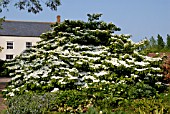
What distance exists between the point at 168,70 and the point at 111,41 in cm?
291

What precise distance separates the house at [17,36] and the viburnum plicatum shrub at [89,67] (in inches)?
1376

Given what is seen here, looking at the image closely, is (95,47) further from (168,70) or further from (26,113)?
(26,113)

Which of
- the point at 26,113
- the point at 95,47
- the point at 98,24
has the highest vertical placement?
the point at 98,24

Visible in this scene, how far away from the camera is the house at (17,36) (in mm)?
49656

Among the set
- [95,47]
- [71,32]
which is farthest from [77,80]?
Result: [71,32]

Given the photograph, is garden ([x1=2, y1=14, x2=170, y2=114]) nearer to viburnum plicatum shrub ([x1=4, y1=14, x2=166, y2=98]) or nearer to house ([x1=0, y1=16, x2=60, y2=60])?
viburnum plicatum shrub ([x1=4, y1=14, x2=166, y2=98])

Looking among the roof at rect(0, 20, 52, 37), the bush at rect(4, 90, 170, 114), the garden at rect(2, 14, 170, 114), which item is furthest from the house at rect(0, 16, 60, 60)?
the bush at rect(4, 90, 170, 114)

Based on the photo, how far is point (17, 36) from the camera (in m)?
50.5

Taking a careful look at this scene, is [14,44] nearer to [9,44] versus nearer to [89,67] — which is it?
[9,44]

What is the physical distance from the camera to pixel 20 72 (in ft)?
47.3

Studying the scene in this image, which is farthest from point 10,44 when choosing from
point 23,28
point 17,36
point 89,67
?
point 89,67

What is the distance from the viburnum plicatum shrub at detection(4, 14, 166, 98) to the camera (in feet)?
38.9

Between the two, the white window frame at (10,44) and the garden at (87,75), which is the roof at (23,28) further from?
the garden at (87,75)

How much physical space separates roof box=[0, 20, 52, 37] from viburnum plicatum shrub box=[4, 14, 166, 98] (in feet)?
118
